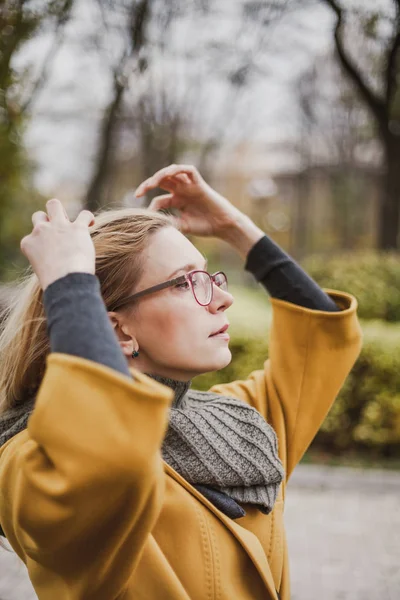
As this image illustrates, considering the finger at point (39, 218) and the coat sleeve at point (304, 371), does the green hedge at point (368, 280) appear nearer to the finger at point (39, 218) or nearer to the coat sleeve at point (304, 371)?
the coat sleeve at point (304, 371)

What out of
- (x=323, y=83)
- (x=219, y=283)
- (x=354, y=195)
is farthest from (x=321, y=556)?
(x=354, y=195)

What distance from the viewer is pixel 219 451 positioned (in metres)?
1.43

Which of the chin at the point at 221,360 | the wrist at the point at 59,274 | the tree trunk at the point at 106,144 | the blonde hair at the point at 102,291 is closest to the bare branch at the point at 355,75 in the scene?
the tree trunk at the point at 106,144

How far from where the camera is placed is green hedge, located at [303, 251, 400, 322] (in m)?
8.80

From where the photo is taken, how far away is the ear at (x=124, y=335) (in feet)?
4.85

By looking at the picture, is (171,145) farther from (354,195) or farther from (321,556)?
(354,195)

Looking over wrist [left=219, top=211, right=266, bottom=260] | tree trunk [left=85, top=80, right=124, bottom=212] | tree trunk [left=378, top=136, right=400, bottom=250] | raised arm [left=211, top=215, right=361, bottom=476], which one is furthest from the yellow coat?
tree trunk [left=378, top=136, right=400, bottom=250]

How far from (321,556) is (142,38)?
880 cm

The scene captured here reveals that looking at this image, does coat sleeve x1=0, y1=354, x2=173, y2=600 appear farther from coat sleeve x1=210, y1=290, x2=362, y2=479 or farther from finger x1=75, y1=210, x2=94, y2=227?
coat sleeve x1=210, y1=290, x2=362, y2=479

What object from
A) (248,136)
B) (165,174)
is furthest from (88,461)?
(248,136)

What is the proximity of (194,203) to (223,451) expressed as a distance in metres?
0.86

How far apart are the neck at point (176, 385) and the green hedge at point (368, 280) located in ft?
24.7

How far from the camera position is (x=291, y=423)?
1.82m

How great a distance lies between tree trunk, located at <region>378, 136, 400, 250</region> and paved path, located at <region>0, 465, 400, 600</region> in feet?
24.3
